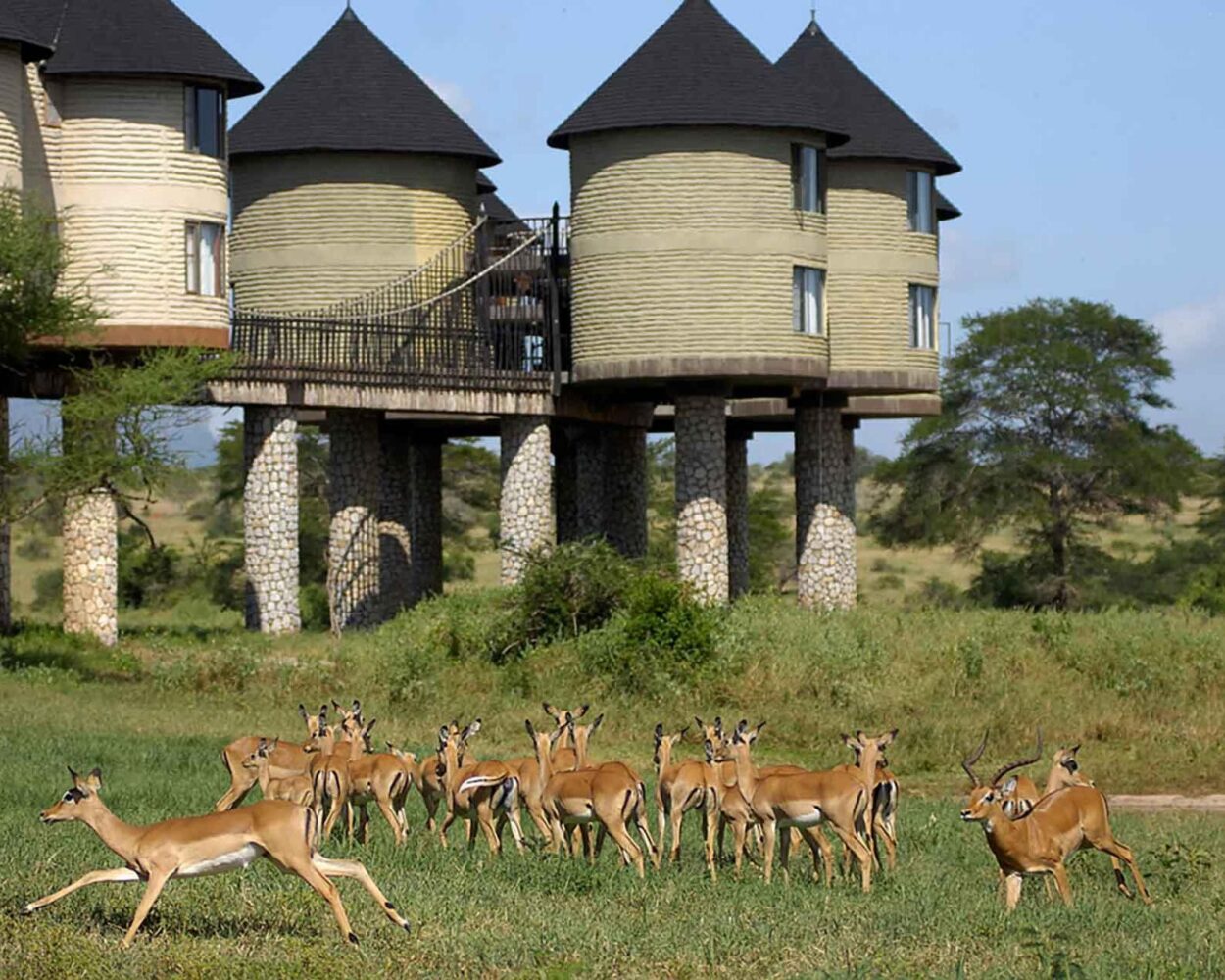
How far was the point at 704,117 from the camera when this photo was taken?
148 ft

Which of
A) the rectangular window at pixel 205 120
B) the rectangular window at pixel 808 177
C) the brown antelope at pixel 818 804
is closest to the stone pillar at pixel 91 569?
the rectangular window at pixel 205 120

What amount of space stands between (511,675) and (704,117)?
517 inches

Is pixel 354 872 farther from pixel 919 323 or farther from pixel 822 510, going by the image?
pixel 822 510

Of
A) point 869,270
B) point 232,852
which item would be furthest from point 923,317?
point 232,852

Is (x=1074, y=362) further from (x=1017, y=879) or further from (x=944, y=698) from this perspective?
(x=1017, y=879)

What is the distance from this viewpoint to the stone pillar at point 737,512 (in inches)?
2368

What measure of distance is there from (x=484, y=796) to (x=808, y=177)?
29664mm

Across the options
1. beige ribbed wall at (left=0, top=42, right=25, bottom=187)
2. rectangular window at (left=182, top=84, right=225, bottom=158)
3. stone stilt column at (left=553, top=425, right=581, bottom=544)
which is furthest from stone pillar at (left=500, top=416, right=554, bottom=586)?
beige ribbed wall at (left=0, top=42, right=25, bottom=187)

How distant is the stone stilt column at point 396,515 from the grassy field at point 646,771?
26.1 ft

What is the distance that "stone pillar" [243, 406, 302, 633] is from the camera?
147 ft

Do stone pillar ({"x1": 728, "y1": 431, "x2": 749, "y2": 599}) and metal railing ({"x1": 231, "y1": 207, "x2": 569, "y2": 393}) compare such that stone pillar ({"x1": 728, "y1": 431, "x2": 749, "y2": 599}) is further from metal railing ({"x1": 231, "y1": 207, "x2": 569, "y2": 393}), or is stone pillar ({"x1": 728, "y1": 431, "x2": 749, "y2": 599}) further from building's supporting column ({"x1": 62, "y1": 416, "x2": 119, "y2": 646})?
building's supporting column ({"x1": 62, "y1": 416, "x2": 119, "y2": 646})

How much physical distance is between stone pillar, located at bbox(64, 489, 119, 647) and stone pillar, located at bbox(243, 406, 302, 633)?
292 centimetres

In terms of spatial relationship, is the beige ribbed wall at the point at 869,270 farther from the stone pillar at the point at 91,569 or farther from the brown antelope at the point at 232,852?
the brown antelope at the point at 232,852

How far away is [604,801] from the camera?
18531 mm
